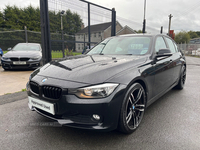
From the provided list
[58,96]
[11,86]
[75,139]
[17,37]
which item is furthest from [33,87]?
[17,37]

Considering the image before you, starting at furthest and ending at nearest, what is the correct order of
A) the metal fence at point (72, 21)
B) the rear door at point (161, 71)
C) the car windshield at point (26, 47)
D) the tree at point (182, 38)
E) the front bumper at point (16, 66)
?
1. the tree at point (182, 38)
2. the car windshield at point (26, 47)
3. the front bumper at point (16, 66)
4. the metal fence at point (72, 21)
5. the rear door at point (161, 71)

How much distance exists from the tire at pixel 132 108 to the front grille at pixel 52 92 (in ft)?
2.60

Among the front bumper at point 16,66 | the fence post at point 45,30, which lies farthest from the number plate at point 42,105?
the front bumper at point 16,66

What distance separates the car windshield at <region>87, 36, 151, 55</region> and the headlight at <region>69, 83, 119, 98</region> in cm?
140

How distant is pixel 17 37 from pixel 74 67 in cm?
1574

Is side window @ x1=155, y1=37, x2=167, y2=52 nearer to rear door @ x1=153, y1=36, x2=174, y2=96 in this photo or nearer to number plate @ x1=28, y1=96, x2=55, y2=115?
rear door @ x1=153, y1=36, x2=174, y2=96

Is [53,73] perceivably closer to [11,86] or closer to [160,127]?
[160,127]

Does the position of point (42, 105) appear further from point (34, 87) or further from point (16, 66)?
point (16, 66)

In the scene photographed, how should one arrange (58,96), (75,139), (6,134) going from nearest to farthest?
(58,96)
(75,139)
(6,134)

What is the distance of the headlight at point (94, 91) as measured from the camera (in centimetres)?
174

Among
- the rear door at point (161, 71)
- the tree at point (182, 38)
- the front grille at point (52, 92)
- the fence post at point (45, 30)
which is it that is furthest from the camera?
the tree at point (182, 38)

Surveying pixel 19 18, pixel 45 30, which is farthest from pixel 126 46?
pixel 19 18

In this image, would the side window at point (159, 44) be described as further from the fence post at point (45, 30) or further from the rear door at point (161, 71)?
the fence post at point (45, 30)

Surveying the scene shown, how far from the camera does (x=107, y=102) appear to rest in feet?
5.65
